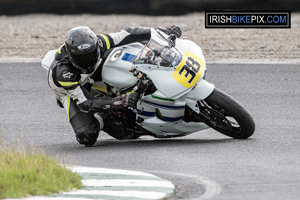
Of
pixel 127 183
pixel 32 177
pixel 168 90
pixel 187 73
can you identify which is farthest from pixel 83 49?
pixel 32 177

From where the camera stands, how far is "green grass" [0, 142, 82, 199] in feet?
21.6

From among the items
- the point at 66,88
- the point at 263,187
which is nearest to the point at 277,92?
the point at 66,88

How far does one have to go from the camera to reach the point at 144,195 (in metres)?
6.66

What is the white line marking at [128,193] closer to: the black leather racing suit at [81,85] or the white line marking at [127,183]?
the white line marking at [127,183]

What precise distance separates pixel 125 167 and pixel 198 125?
1.31 m

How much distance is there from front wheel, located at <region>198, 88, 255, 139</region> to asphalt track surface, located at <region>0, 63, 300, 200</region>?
0.14 m

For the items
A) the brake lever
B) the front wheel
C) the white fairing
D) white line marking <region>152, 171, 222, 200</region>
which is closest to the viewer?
white line marking <region>152, 171, 222, 200</region>

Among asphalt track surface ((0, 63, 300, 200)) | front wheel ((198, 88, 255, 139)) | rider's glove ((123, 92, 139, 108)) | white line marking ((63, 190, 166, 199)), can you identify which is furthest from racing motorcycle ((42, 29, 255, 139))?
white line marking ((63, 190, 166, 199))

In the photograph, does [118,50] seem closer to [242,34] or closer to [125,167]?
[125,167]

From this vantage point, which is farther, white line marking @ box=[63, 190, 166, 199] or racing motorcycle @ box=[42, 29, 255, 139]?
racing motorcycle @ box=[42, 29, 255, 139]

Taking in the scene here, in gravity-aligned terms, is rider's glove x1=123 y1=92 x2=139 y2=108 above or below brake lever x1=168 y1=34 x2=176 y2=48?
below

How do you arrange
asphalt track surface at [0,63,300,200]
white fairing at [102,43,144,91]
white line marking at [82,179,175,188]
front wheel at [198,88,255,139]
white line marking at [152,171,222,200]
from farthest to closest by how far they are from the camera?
white fairing at [102,43,144,91] → front wheel at [198,88,255,139] → asphalt track surface at [0,63,300,200] → white line marking at [82,179,175,188] → white line marking at [152,171,222,200]

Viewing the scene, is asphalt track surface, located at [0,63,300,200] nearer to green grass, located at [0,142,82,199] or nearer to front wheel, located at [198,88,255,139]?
front wheel, located at [198,88,255,139]

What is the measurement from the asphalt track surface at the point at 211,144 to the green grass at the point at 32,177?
3.19 ft
